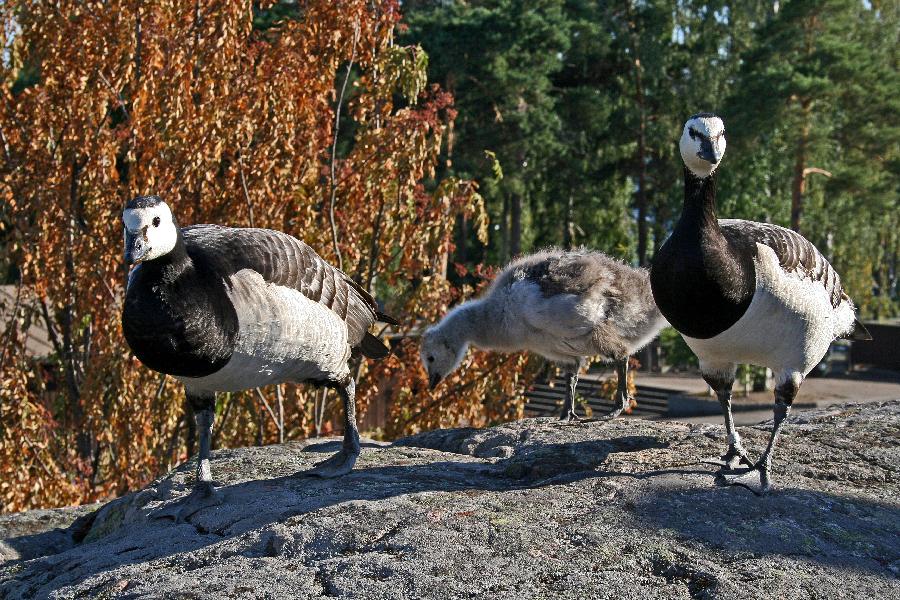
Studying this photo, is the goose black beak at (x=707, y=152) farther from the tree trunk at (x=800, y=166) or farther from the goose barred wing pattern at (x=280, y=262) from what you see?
the tree trunk at (x=800, y=166)

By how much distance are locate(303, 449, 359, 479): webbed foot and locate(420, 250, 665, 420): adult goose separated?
2.13 m

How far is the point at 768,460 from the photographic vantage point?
4660 mm

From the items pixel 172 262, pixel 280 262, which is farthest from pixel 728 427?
pixel 172 262

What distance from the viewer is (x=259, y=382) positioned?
4988 millimetres

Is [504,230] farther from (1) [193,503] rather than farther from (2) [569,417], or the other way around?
(1) [193,503]

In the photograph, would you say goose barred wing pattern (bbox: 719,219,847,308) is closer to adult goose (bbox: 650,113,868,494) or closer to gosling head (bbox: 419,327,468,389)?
adult goose (bbox: 650,113,868,494)

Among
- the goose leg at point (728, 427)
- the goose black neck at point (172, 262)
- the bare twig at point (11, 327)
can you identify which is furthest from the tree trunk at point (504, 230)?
the goose black neck at point (172, 262)

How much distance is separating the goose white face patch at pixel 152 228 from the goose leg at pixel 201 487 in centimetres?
100

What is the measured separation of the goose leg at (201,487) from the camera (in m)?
4.81

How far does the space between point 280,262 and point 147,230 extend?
0.87 m

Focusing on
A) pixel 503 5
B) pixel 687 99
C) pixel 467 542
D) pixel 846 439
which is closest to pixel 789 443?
pixel 846 439

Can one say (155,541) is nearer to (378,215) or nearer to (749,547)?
(749,547)

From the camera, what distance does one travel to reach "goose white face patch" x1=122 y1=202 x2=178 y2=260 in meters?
4.36

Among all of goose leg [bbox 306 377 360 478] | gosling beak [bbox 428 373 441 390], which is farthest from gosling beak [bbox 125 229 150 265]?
gosling beak [bbox 428 373 441 390]
